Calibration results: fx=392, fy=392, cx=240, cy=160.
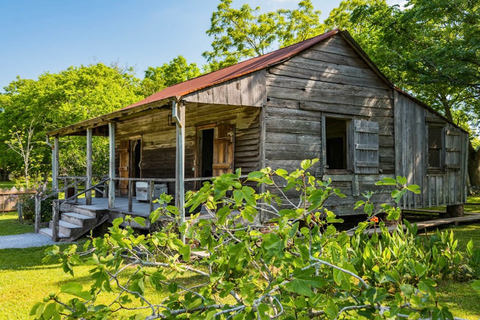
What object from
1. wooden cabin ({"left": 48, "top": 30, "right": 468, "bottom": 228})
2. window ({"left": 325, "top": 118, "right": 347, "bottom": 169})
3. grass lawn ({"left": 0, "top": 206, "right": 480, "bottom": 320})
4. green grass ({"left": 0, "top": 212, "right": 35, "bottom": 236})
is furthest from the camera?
window ({"left": 325, "top": 118, "right": 347, "bottom": 169})

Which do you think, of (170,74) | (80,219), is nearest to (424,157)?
(80,219)

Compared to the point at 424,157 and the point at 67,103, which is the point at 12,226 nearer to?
the point at 424,157

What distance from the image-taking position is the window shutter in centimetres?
1030

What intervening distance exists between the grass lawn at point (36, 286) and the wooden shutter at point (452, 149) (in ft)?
13.0

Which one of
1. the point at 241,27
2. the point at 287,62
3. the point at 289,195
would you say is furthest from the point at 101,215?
the point at 241,27

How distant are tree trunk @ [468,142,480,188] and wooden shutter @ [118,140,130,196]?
18.8 metres

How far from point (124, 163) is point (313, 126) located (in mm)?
8098

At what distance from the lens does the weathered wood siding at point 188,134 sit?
9.49 meters

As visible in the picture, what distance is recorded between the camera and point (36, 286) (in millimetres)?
6156

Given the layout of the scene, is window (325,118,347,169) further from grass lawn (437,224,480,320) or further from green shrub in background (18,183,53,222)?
green shrub in background (18,183,53,222)

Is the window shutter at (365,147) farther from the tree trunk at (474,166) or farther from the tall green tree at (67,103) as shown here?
the tall green tree at (67,103)

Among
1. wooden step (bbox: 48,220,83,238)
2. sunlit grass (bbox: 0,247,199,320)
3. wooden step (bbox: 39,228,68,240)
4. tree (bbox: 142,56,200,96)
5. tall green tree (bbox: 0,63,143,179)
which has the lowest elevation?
sunlit grass (bbox: 0,247,199,320)

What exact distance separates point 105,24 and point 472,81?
15.9 meters

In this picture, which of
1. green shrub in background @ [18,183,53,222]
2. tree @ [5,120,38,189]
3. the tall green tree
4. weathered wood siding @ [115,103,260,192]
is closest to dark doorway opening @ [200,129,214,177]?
weathered wood siding @ [115,103,260,192]
